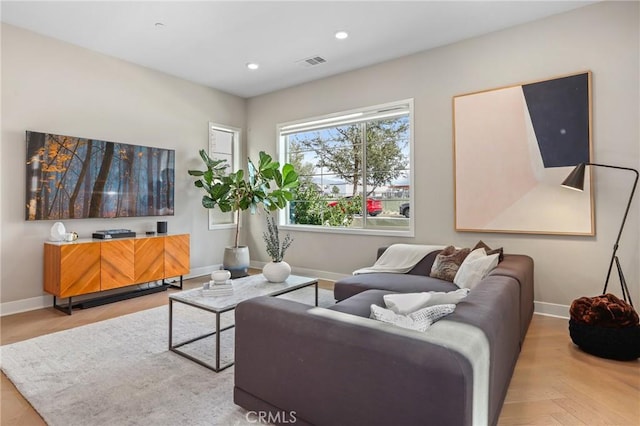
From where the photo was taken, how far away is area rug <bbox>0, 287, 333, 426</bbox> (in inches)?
75.1

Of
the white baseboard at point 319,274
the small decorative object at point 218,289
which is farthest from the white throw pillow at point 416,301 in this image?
the white baseboard at point 319,274

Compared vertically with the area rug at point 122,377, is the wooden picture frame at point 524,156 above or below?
above

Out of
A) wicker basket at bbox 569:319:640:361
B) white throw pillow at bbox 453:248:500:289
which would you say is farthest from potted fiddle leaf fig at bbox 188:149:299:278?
wicker basket at bbox 569:319:640:361

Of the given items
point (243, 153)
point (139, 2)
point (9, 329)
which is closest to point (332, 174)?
point (243, 153)

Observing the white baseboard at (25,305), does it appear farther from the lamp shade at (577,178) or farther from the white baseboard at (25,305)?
the lamp shade at (577,178)

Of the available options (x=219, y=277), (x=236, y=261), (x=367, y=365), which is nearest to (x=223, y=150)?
(x=236, y=261)

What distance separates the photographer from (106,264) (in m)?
4.02

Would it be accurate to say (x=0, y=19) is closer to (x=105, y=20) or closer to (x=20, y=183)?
(x=105, y=20)

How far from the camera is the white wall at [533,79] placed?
3.27 m

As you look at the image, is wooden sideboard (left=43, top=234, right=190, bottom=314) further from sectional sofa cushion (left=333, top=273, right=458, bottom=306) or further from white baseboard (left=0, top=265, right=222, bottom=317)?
sectional sofa cushion (left=333, top=273, right=458, bottom=306)

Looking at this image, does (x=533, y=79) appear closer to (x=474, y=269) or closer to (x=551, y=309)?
(x=474, y=269)

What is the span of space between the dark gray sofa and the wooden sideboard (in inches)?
115

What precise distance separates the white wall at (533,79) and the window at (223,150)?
6.58 ft

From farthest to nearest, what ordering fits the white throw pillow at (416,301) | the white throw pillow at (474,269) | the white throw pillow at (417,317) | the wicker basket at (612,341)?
the white throw pillow at (474,269), the wicker basket at (612,341), the white throw pillow at (416,301), the white throw pillow at (417,317)
